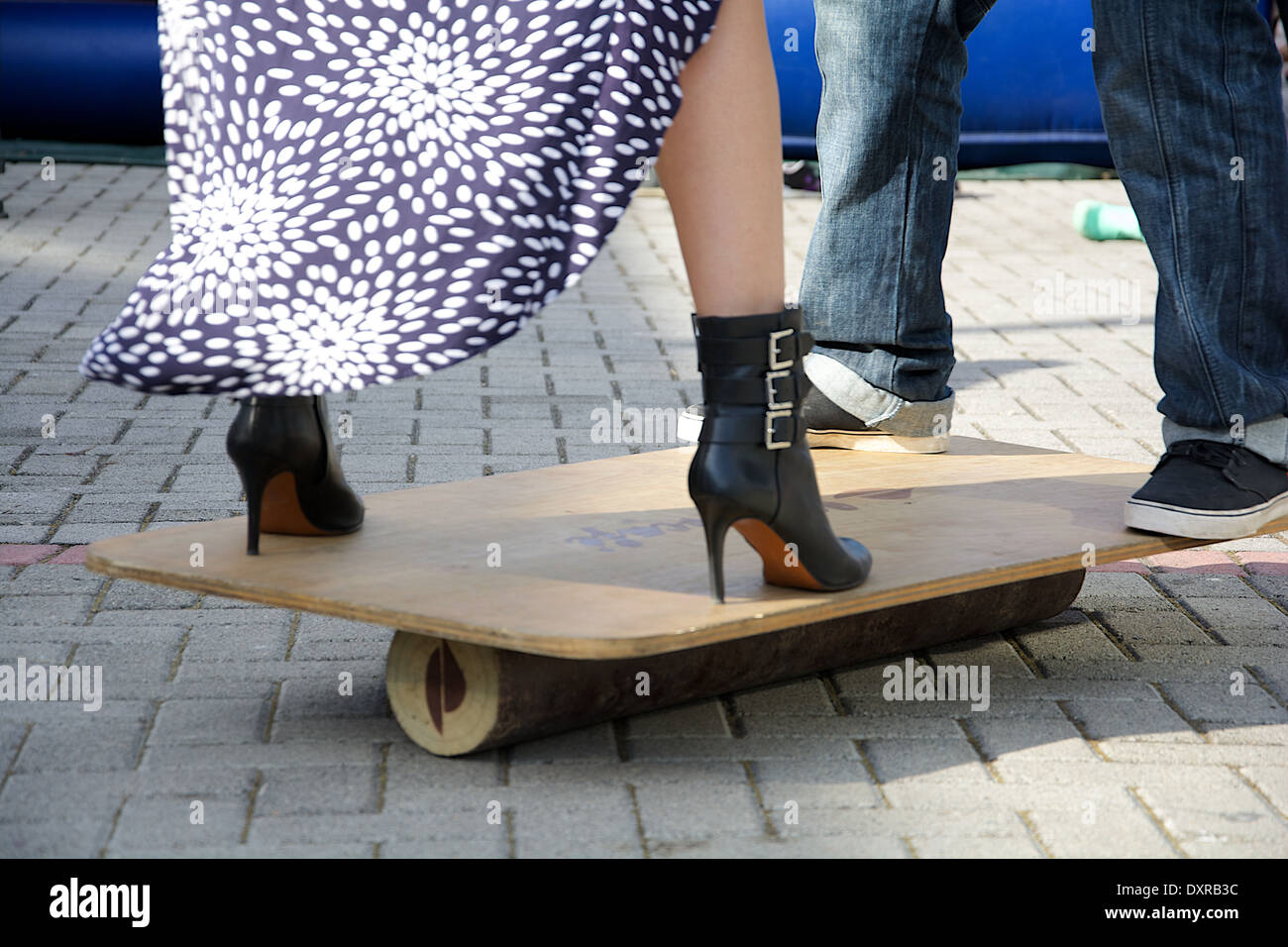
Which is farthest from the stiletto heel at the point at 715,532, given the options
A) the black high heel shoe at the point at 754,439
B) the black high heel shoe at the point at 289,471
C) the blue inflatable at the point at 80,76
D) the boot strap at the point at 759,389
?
the blue inflatable at the point at 80,76

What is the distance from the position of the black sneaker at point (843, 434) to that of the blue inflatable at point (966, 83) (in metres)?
4.37

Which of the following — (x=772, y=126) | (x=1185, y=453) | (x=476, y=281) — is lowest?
(x=1185, y=453)

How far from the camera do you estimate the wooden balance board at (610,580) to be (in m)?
1.91

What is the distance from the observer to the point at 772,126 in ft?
6.47

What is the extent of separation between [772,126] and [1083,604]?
1220 mm

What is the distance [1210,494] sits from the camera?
2.42 meters

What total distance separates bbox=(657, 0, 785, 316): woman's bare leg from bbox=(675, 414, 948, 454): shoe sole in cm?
95

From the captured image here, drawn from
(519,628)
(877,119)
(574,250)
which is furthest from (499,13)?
(877,119)

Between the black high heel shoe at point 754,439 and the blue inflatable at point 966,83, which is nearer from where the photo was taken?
the black high heel shoe at point 754,439

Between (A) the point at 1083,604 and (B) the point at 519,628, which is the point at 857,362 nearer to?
(A) the point at 1083,604

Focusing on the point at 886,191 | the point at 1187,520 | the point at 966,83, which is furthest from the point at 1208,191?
the point at 966,83

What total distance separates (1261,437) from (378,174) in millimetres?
1438

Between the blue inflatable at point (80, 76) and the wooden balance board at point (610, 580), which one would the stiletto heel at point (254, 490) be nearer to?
the wooden balance board at point (610, 580)

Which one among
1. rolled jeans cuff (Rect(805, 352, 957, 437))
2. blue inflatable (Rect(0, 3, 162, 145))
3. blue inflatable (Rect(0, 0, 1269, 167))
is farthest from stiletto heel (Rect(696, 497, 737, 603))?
blue inflatable (Rect(0, 3, 162, 145))
